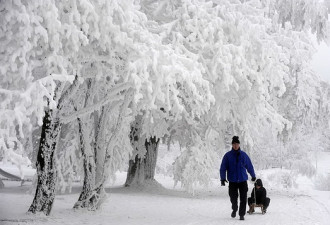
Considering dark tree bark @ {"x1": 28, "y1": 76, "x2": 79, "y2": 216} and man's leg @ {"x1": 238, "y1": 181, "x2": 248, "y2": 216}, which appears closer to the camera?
man's leg @ {"x1": 238, "y1": 181, "x2": 248, "y2": 216}

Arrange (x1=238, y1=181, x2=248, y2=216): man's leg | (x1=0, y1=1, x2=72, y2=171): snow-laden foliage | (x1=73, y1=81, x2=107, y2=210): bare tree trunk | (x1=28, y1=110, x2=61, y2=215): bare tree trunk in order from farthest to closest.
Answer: (x1=73, y1=81, x2=107, y2=210): bare tree trunk → (x1=28, y1=110, x2=61, y2=215): bare tree trunk → (x1=238, y1=181, x2=248, y2=216): man's leg → (x1=0, y1=1, x2=72, y2=171): snow-laden foliage

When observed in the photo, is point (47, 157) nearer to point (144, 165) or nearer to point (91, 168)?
point (91, 168)

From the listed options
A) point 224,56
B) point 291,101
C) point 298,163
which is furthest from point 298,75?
point 298,163

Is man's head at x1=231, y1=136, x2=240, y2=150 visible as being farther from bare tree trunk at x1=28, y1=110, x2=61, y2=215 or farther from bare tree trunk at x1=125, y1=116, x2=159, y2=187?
bare tree trunk at x1=125, y1=116, x2=159, y2=187

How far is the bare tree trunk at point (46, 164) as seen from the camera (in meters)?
9.66

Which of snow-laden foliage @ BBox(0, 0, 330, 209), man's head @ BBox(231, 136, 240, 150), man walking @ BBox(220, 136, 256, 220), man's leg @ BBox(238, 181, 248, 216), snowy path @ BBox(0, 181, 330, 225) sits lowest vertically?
snowy path @ BBox(0, 181, 330, 225)

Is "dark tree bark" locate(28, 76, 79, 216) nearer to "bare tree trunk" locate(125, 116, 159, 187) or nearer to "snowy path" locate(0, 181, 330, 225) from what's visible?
"snowy path" locate(0, 181, 330, 225)

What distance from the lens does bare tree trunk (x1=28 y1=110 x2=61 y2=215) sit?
380 inches

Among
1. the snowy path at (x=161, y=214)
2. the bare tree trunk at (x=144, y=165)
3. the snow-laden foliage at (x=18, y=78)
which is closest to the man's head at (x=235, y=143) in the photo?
the snowy path at (x=161, y=214)

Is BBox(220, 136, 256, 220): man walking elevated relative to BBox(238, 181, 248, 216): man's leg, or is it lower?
elevated

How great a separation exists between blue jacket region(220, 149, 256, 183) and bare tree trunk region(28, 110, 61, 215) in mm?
3445

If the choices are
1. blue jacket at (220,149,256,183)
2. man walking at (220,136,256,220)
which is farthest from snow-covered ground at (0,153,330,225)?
blue jacket at (220,149,256,183)

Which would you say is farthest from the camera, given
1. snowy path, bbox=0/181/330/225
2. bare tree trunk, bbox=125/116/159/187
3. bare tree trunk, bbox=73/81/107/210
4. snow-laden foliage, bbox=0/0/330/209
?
bare tree trunk, bbox=125/116/159/187

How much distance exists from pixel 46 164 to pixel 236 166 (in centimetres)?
382
